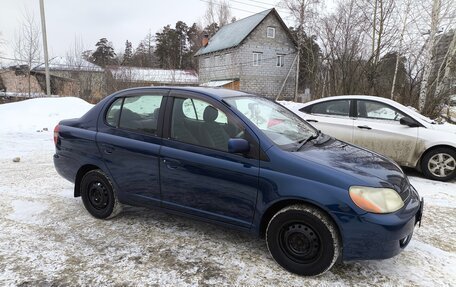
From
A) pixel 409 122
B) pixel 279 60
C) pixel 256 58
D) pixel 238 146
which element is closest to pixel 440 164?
pixel 409 122

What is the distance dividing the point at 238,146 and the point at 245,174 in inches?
10.6

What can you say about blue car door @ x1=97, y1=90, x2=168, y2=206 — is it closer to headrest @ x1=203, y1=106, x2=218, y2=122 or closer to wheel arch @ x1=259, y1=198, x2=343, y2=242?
headrest @ x1=203, y1=106, x2=218, y2=122

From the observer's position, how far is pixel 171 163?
11.3 feet

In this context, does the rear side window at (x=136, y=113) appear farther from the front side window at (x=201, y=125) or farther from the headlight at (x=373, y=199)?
the headlight at (x=373, y=199)

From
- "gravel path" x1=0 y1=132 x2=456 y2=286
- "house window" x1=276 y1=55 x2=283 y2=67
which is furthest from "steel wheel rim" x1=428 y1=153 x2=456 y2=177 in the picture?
"house window" x1=276 y1=55 x2=283 y2=67

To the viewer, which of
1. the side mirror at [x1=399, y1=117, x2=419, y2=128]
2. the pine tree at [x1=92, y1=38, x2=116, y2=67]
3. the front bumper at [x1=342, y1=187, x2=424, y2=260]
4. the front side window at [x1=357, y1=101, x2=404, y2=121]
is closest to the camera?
the front bumper at [x1=342, y1=187, x2=424, y2=260]

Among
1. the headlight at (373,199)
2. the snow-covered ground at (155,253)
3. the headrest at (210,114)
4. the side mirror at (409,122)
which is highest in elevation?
the headrest at (210,114)

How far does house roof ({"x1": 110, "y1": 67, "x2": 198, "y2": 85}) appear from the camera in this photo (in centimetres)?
2372

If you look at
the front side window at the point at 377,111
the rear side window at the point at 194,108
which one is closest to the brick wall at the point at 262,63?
the front side window at the point at 377,111

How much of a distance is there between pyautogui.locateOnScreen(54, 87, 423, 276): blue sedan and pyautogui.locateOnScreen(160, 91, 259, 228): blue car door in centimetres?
1

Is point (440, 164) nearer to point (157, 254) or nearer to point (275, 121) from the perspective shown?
point (275, 121)

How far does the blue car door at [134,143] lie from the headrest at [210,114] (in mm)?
513

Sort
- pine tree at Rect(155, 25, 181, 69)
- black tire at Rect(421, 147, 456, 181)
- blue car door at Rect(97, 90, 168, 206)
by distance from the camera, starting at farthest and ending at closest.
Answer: pine tree at Rect(155, 25, 181, 69), black tire at Rect(421, 147, 456, 181), blue car door at Rect(97, 90, 168, 206)

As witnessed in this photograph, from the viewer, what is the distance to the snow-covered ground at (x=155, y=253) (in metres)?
2.94
